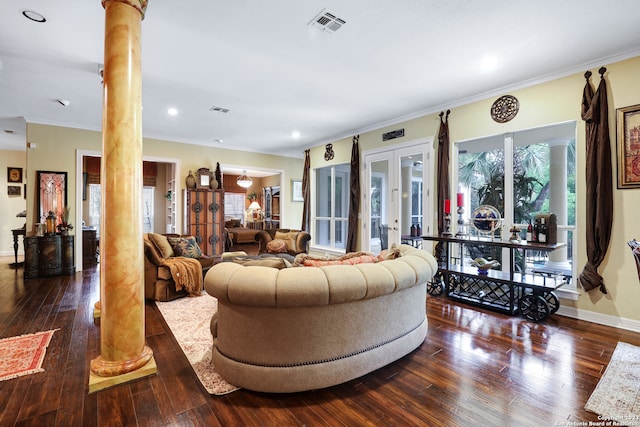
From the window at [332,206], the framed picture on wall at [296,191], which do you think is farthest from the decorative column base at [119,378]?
the framed picture on wall at [296,191]

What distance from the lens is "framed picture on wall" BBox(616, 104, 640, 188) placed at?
10.1ft

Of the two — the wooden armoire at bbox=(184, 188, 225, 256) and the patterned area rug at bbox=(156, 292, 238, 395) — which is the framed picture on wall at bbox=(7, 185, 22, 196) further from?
the patterned area rug at bbox=(156, 292, 238, 395)

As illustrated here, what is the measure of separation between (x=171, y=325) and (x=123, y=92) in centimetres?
226

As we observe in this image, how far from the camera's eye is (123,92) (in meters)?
2.13

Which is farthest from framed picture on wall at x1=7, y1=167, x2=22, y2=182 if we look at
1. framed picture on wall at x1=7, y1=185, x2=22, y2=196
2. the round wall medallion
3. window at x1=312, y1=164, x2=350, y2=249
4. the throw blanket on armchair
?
the round wall medallion

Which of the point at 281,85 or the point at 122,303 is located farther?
the point at 281,85

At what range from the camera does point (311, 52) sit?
311 cm

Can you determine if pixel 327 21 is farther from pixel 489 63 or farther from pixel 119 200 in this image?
pixel 119 200

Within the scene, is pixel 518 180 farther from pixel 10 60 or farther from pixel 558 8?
pixel 10 60

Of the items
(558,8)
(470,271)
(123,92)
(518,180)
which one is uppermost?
(558,8)

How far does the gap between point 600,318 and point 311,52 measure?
418 centimetres

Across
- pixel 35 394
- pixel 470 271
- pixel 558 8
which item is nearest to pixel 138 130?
pixel 35 394

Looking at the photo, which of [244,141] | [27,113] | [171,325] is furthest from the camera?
[244,141]

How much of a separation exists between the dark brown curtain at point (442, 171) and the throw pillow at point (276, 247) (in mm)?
2625
